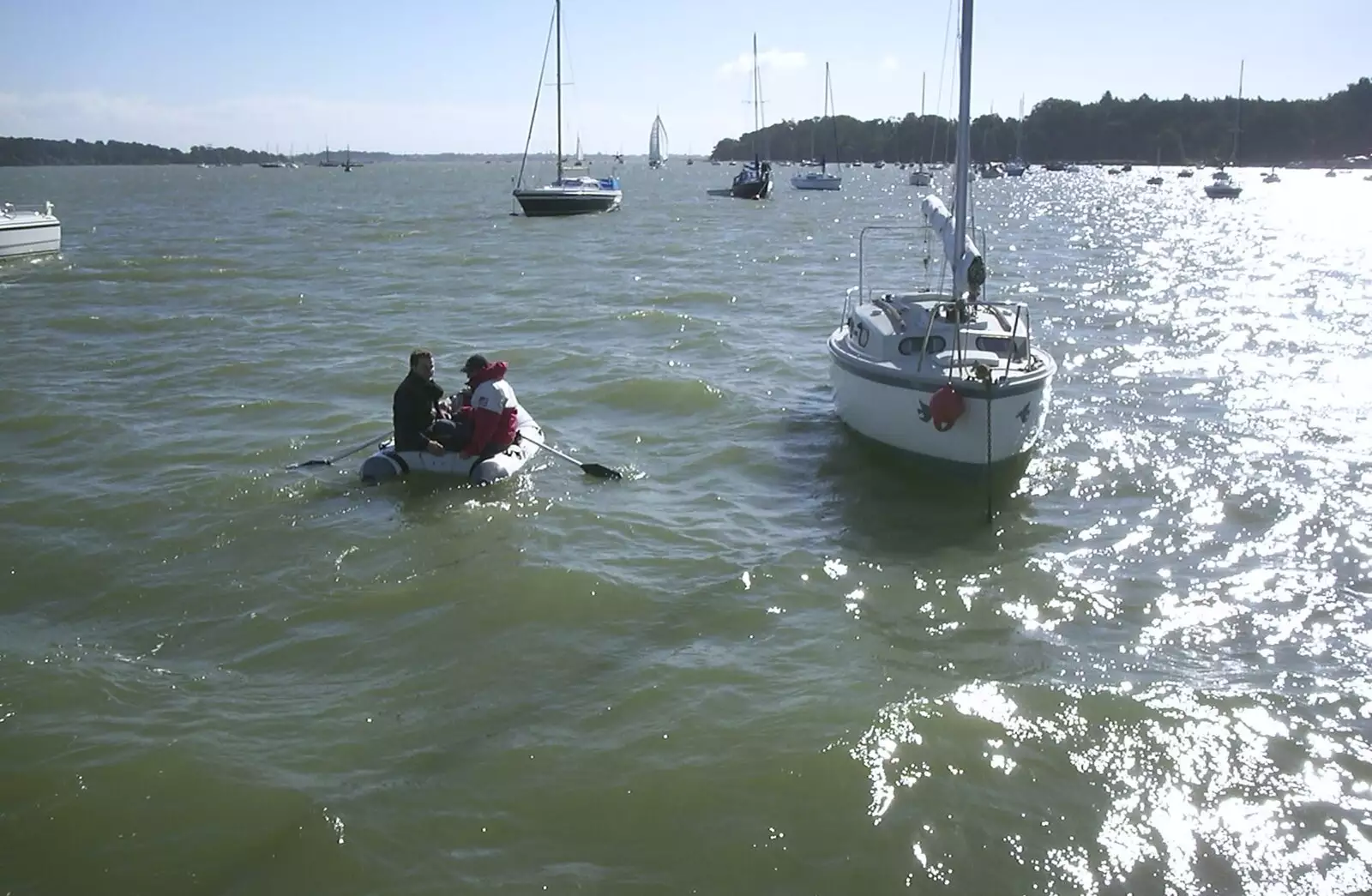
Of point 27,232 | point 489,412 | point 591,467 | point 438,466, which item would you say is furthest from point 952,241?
point 27,232

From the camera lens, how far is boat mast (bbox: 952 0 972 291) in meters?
13.8

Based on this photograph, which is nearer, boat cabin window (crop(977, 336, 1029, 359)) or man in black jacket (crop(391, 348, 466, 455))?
man in black jacket (crop(391, 348, 466, 455))

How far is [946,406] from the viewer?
39.3 ft

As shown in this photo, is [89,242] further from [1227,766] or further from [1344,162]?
[1344,162]

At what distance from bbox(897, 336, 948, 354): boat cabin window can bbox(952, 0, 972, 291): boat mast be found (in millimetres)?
1269

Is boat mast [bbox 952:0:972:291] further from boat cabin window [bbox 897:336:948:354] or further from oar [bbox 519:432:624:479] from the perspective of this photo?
oar [bbox 519:432:624:479]

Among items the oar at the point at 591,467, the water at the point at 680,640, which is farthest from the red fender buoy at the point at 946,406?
the oar at the point at 591,467

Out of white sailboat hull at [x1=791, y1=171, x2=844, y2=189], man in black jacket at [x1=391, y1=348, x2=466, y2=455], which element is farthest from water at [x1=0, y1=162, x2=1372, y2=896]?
white sailboat hull at [x1=791, y1=171, x2=844, y2=189]

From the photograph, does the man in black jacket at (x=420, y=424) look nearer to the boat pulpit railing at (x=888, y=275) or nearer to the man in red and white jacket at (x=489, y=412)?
the man in red and white jacket at (x=489, y=412)

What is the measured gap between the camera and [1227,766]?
7039 mm

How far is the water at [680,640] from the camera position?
20.8 feet

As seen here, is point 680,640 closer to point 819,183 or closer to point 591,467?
point 591,467

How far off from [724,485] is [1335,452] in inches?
298

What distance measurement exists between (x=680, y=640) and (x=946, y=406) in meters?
4.62
